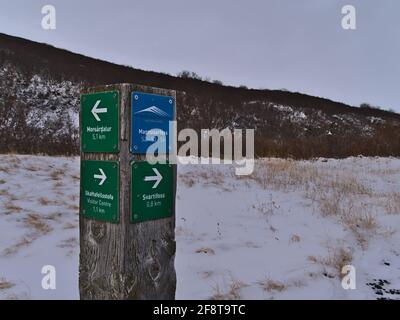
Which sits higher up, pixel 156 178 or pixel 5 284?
pixel 156 178

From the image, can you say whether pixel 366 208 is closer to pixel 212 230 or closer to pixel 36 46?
pixel 212 230

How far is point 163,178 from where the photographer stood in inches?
76.4

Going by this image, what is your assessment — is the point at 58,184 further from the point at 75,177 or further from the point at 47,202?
the point at 47,202

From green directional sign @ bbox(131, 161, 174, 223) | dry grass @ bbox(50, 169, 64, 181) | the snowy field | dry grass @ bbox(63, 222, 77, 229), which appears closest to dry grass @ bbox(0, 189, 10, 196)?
the snowy field

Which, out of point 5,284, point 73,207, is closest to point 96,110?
point 5,284

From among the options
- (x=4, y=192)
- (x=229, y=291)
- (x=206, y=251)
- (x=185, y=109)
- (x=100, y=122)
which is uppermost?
(x=185, y=109)

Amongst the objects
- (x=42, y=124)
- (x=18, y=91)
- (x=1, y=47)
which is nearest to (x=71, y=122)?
(x=42, y=124)

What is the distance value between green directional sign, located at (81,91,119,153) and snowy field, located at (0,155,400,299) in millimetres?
1651

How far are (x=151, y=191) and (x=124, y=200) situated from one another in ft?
0.55

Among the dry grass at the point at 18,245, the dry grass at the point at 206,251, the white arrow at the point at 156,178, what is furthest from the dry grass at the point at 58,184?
the white arrow at the point at 156,178

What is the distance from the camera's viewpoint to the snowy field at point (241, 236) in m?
3.04

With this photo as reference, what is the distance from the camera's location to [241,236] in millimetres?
4336

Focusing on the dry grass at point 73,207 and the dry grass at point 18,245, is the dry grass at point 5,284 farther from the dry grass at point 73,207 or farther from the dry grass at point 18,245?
the dry grass at point 73,207
